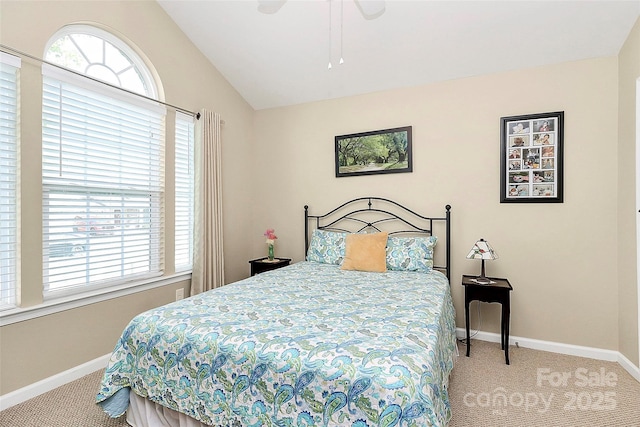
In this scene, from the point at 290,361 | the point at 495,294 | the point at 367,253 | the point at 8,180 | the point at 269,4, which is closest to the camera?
the point at 290,361

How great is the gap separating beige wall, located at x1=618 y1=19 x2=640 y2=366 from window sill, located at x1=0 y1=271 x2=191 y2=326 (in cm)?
387

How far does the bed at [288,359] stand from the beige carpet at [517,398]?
418mm

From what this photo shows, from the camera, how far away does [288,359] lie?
1332mm

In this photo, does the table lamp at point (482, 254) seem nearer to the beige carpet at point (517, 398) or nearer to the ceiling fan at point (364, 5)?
the beige carpet at point (517, 398)

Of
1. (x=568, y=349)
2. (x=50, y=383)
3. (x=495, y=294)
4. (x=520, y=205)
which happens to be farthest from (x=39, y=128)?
(x=568, y=349)

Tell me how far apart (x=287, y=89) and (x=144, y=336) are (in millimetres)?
3008

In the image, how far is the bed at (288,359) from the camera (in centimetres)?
119

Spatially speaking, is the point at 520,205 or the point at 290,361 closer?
the point at 290,361

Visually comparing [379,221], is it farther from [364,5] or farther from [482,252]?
[364,5]

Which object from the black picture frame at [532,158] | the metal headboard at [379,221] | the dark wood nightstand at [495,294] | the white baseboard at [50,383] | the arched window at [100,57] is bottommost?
the white baseboard at [50,383]

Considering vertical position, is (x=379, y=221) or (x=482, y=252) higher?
(x=379, y=221)

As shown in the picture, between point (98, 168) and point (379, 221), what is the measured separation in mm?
2666

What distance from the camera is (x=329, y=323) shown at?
5.41 ft

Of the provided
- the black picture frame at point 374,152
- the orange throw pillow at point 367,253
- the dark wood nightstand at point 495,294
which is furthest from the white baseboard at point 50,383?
the dark wood nightstand at point 495,294
